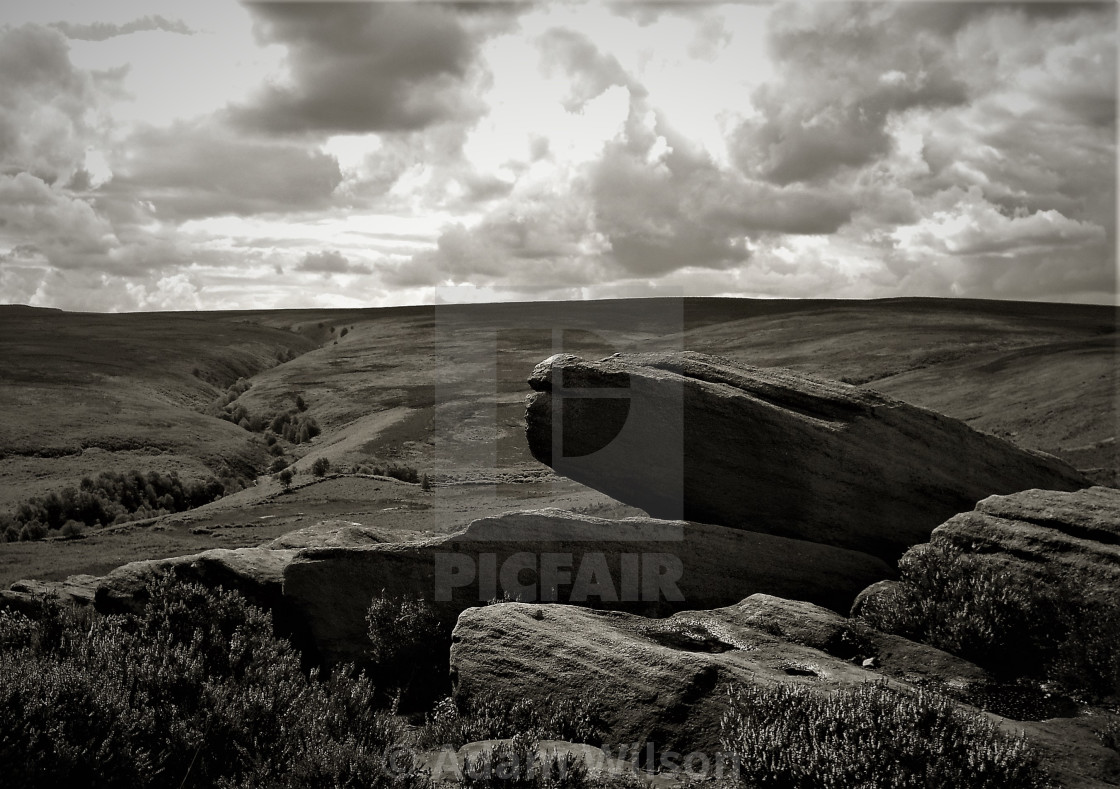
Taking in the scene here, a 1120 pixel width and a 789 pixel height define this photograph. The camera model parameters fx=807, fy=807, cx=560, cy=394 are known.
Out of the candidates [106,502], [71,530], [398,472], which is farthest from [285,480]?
[71,530]

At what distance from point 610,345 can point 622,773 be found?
119304 millimetres

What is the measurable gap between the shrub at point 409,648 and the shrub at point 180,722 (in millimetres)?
1812

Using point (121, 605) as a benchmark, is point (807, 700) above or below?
above

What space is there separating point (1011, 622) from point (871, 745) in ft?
18.8

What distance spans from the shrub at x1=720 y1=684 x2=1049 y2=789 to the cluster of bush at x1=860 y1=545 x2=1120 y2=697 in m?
3.18

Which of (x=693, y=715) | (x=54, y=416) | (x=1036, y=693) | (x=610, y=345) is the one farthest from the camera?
(x=610, y=345)

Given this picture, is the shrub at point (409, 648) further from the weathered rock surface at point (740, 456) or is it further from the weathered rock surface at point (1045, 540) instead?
the weathered rock surface at point (1045, 540)

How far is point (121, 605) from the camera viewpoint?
1562 centimetres

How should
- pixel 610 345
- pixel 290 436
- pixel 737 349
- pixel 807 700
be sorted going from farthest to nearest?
pixel 610 345, pixel 737 349, pixel 290 436, pixel 807 700

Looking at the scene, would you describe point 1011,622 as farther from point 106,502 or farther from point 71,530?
point 106,502

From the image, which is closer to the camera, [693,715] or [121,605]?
[693,715]

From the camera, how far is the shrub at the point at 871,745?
7.65 m

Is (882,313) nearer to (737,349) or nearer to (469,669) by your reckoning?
(737,349)

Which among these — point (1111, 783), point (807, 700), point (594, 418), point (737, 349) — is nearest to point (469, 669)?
point (807, 700)
